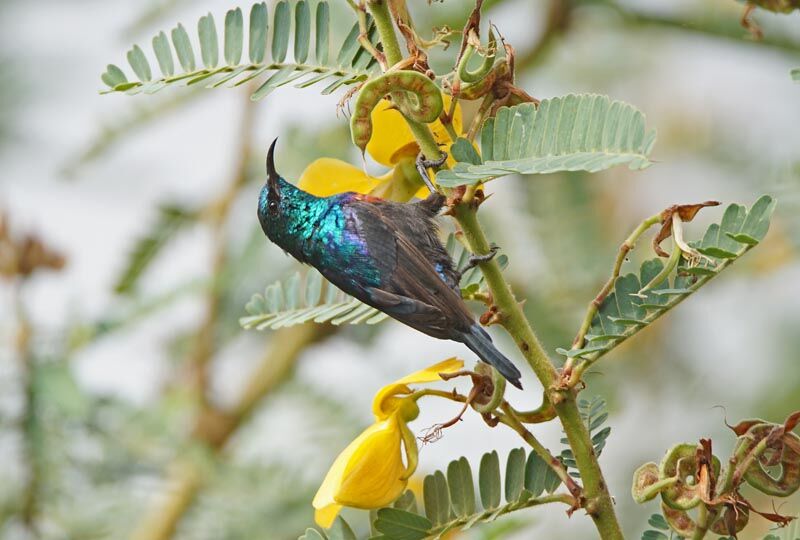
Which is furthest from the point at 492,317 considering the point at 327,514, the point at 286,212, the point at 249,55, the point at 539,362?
the point at 286,212

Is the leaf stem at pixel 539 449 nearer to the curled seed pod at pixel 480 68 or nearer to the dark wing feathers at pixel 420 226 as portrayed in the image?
the curled seed pod at pixel 480 68

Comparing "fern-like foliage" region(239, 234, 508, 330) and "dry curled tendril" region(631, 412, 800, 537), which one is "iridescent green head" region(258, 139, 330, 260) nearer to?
"fern-like foliage" region(239, 234, 508, 330)

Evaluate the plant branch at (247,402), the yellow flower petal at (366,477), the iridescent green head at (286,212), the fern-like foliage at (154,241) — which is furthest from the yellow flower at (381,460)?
the fern-like foliage at (154,241)

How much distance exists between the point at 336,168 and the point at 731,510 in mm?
694

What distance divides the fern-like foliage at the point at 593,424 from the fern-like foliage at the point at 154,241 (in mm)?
1691

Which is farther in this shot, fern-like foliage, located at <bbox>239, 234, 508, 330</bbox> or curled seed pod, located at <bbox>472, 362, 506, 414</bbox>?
fern-like foliage, located at <bbox>239, 234, 508, 330</bbox>

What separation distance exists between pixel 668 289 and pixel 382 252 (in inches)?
28.3

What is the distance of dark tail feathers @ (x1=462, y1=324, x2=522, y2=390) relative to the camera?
4.33 ft

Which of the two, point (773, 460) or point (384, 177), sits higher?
point (384, 177)

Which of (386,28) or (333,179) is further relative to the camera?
(333,179)

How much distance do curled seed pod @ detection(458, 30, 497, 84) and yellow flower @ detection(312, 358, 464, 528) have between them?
29cm

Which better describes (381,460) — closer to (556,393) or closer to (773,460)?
(556,393)

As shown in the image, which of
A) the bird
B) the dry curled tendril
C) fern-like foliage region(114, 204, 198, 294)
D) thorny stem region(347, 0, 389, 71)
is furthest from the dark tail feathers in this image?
fern-like foliage region(114, 204, 198, 294)

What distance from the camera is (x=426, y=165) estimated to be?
1.24m
